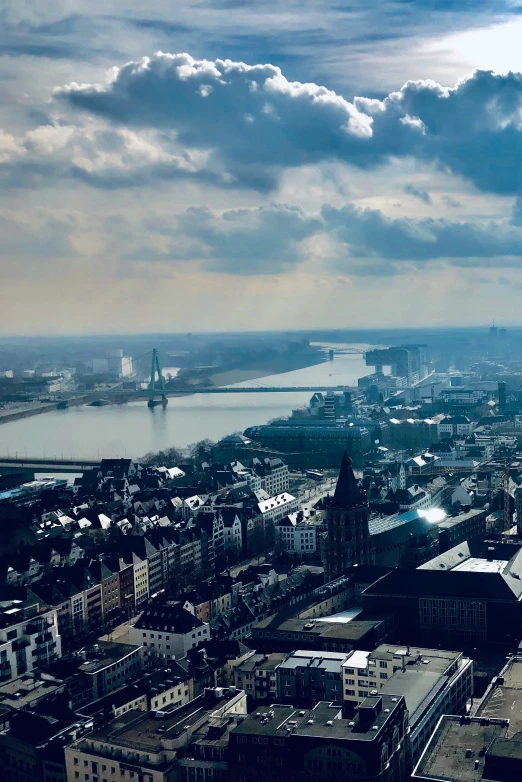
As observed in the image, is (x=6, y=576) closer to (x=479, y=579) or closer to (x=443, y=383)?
(x=479, y=579)

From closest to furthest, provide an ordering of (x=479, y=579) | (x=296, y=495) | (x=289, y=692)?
(x=289, y=692) → (x=479, y=579) → (x=296, y=495)

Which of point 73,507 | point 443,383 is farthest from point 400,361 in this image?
point 73,507

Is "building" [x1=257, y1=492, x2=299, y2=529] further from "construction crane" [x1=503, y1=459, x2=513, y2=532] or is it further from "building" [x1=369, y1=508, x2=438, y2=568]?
"construction crane" [x1=503, y1=459, x2=513, y2=532]

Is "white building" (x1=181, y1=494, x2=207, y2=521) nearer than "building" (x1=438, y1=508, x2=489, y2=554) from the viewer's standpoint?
No

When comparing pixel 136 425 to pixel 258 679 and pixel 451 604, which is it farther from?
pixel 258 679

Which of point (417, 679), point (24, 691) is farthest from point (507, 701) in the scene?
point (24, 691)

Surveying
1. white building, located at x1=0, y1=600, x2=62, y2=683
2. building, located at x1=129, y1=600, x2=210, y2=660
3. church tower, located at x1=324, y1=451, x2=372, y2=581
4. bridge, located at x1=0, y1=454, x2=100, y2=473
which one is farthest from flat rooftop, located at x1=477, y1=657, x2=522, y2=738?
bridge, located at x1=0, y1=454, x2=100, y2=473
